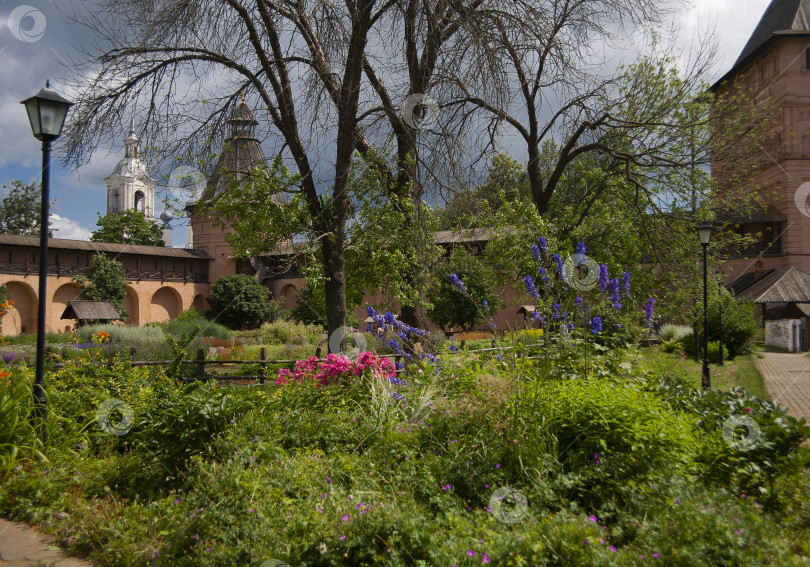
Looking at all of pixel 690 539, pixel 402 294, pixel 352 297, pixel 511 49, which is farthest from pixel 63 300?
pixel 690 539

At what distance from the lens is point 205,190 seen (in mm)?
7547

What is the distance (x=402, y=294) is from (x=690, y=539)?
5.87 meters

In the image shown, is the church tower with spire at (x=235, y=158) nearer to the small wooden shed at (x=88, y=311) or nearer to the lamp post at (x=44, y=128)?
the lamp post at (x=44, y=128)

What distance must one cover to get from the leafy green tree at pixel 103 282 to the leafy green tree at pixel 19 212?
29.0 ft

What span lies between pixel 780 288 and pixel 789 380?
41.1 feet

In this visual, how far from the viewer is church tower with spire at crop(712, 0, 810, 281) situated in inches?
1032

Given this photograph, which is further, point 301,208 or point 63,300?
point 63,300

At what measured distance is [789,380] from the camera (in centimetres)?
1083

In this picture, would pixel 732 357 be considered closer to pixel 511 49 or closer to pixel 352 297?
pixel 352 297

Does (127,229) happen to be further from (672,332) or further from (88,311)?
(672,332)

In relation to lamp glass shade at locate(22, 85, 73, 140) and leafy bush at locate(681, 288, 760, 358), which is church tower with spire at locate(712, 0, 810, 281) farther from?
lamp glass shade at locate(22, 85, 73, 140)

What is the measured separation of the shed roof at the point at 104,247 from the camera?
26172 millimetres

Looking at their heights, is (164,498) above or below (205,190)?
below

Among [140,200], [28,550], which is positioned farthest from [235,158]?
[140,200]
